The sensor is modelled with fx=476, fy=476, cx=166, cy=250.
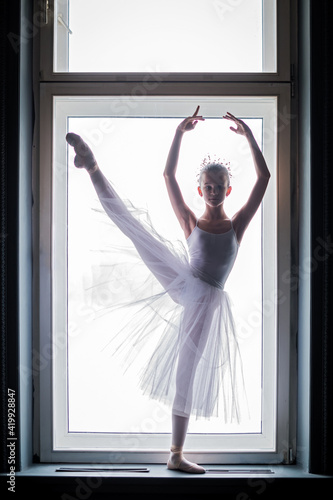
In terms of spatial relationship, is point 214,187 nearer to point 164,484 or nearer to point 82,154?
point 82,154

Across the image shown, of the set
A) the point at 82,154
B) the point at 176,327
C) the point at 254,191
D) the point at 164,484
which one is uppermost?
the point at 82,154

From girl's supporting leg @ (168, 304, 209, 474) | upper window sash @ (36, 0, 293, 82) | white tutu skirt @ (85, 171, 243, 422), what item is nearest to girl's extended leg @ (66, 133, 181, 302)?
white tutu skirt @ (85, 171, 243, 422)

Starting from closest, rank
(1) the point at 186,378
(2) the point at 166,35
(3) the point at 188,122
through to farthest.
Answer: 1. (1) the point at 186,378
2. (3) the point at 188,122
3. (2) the point at 166,35

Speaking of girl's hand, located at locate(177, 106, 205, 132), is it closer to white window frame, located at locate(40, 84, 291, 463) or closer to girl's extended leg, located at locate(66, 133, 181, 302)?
white window frame, located at locate(40, 84, 291, 463)

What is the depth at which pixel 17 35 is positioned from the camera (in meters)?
1.60

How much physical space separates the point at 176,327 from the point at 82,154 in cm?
66

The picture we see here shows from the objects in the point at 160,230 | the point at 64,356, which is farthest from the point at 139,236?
the point at 64,356

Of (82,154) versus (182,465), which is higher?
(82,154)

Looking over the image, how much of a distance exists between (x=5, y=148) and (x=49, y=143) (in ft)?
0.62

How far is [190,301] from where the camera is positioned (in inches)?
61.9

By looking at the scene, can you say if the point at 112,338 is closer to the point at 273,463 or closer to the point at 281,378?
the point at 281,378

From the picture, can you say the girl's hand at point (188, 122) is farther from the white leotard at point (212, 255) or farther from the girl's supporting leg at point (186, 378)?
the girl's supporting leg at point (186, 378)

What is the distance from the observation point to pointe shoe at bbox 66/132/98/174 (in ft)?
5.24

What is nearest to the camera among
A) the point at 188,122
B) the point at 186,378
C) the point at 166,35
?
the point at 186,378
